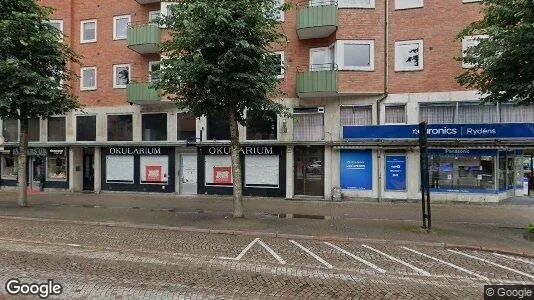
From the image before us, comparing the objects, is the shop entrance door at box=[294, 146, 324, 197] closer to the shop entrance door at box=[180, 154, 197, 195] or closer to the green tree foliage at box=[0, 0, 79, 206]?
the shop entrance door at box=[180, 154, 197, 195]

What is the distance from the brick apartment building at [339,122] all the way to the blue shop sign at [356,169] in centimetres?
5

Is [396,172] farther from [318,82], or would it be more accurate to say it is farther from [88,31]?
[88,31]

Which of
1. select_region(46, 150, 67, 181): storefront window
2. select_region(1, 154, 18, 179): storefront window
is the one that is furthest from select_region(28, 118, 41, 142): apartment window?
select_region(1, 154, 18, 179): storefront window

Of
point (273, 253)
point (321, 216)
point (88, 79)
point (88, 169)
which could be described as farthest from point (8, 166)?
point (273, 253)

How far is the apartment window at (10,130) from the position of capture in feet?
77.4

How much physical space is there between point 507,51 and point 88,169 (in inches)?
853

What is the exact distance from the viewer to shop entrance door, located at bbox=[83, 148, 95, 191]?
74.5ft

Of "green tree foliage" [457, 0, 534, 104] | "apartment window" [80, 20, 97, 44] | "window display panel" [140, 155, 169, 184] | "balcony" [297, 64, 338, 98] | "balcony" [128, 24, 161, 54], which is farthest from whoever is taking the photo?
"apartment window" [80, 20, 97, 44]

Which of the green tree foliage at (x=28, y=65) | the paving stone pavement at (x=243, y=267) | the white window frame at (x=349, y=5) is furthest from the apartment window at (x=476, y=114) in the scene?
the green tree foliage at (x=28, y=65)

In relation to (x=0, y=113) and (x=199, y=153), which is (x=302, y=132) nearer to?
(x=199, y=153)

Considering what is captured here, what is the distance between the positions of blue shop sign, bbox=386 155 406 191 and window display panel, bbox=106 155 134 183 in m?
13.6

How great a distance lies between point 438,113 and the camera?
17.2 m

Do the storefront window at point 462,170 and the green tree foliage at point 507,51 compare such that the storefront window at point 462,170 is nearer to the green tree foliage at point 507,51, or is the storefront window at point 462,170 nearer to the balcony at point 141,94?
the green tree foliage at point 507,51

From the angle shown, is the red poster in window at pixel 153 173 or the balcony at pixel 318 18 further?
the red poster in window at pixel 153 173
